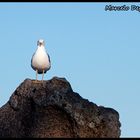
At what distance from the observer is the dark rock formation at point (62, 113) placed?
19.6 metres

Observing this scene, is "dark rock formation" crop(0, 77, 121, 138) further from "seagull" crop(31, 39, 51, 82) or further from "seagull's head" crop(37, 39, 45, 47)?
"seagull's head" crop(37, 39, 45, 47)

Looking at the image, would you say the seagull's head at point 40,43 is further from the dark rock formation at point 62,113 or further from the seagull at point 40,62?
the dark rock formation at point 62,113

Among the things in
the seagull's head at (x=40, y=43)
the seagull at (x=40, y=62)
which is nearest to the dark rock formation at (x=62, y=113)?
the seagull at (x=40, y=62)

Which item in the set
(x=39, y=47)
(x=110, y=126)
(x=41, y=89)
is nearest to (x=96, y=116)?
(x=110, y=126)

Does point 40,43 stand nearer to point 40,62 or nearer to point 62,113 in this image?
point 40,62

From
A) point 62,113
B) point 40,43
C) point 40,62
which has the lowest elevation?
point 62,113

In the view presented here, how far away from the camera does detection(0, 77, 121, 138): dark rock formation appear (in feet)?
64.4

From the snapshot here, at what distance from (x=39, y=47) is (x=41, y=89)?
91.7 inches

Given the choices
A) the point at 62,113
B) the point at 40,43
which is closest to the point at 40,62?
the point at 40,43

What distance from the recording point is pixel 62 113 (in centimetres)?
1977

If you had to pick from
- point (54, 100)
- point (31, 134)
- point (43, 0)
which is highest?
point (43, 0)

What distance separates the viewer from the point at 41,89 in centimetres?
2008

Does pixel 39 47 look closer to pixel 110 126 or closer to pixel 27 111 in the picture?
pixel 27 111

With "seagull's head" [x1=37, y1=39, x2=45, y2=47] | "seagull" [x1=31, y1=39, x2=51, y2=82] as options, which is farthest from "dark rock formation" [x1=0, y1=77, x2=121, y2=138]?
"seagull's head" [x1=37, y1=39, x2=45, y2=47]
